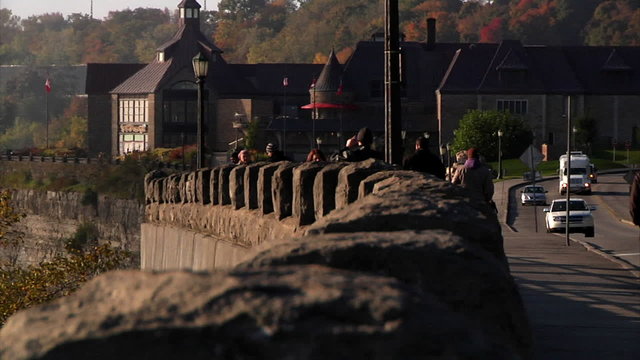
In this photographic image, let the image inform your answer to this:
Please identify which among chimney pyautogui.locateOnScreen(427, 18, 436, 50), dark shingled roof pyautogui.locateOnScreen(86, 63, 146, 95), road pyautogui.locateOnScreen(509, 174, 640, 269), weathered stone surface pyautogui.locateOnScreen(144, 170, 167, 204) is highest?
chimney pyautogui.locateOnScreen(427, 18, 436, 50)

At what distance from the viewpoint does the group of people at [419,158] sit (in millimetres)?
15398

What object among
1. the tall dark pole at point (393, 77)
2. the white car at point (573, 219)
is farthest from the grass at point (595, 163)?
the tall dark pole at point (393, 77)

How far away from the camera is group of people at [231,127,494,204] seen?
1540cm

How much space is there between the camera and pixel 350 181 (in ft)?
28.5

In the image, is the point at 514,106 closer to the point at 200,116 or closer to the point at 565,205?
the point at 565,205

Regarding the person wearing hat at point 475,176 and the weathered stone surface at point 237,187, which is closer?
the weathered stone surface at point 237,187

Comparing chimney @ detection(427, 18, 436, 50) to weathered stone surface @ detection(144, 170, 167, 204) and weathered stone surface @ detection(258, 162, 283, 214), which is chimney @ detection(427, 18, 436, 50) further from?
weathered stone surface @ detection(258, 162, 283, 214)

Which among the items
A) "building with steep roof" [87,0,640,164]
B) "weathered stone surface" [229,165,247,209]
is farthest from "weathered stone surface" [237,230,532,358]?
"building with steep roof" [87,0,640,164]

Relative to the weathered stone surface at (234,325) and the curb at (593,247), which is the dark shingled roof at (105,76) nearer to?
the curb at (593,247)

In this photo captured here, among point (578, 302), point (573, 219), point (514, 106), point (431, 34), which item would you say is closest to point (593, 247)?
point (578, 302)

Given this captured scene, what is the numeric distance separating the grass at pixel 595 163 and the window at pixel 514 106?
759cm

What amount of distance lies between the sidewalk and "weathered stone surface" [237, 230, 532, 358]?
7.77 meters

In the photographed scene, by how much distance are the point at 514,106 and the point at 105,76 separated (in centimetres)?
4240

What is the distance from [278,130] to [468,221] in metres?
119
